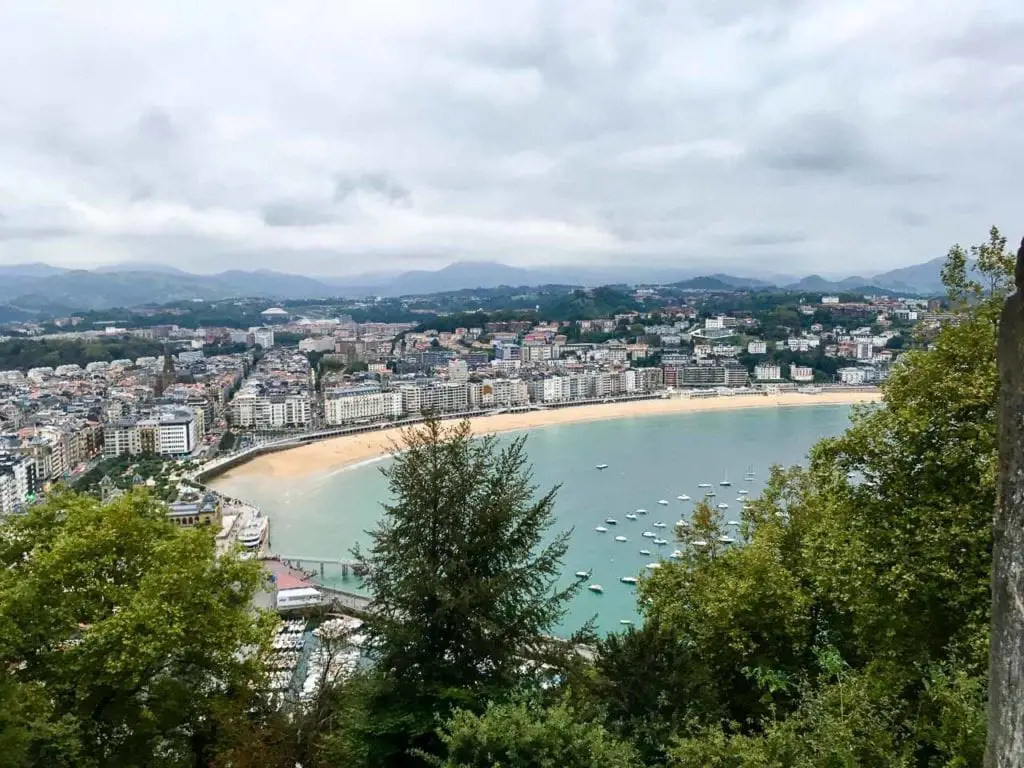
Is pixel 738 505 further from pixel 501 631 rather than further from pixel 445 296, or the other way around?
pixel 445 296

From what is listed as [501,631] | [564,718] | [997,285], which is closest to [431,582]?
[501,631]

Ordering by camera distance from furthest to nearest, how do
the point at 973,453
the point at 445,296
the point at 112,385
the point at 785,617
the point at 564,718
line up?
the point at 445,296, the point at 112,385, the point at 785,617, the point at 973,453, the point at 564,718

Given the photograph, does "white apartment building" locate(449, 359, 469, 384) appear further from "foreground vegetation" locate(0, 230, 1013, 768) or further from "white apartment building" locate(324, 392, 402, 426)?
"foreground vegetation" locate(0, 230, 1013, 768)

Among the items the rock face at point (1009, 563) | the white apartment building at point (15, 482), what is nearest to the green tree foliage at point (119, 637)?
the rock face at point (1009, 563)

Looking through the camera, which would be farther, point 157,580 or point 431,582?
point 157,580

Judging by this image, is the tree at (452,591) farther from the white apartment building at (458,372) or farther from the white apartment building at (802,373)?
the white apartment building at (802,373)

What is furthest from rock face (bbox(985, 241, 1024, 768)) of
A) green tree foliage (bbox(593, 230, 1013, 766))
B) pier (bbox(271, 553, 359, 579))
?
pier (bbox(271, 553, 359, 579))
